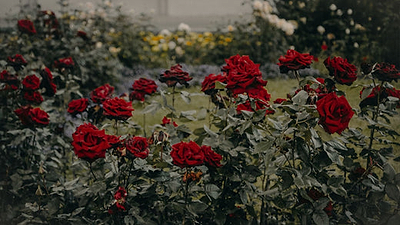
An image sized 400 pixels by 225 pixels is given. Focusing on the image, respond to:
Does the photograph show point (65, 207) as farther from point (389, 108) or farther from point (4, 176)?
point (389, 108)

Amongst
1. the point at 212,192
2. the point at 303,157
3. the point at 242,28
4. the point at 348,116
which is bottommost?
the point at 242,28

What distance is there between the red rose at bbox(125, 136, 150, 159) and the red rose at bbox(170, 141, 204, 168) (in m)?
0.12

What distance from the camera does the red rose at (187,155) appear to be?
4.83ft

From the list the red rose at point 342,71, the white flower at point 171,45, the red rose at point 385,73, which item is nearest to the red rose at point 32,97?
the red rose at point 342,71

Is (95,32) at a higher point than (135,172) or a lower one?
lower

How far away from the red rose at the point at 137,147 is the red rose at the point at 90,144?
0.07 metres

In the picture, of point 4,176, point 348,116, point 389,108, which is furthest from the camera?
point 4,176

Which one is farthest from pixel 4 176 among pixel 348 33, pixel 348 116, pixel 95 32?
pixel 348 33

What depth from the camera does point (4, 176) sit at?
2.48 metres

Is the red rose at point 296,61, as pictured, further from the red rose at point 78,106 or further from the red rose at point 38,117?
the red rose at point 38,117

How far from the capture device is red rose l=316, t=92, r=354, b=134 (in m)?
1.36

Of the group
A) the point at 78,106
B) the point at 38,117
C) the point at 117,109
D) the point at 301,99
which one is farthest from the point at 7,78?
the point at 301,99

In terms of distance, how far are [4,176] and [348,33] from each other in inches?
174

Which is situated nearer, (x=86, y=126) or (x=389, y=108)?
(x=86, y=126)
